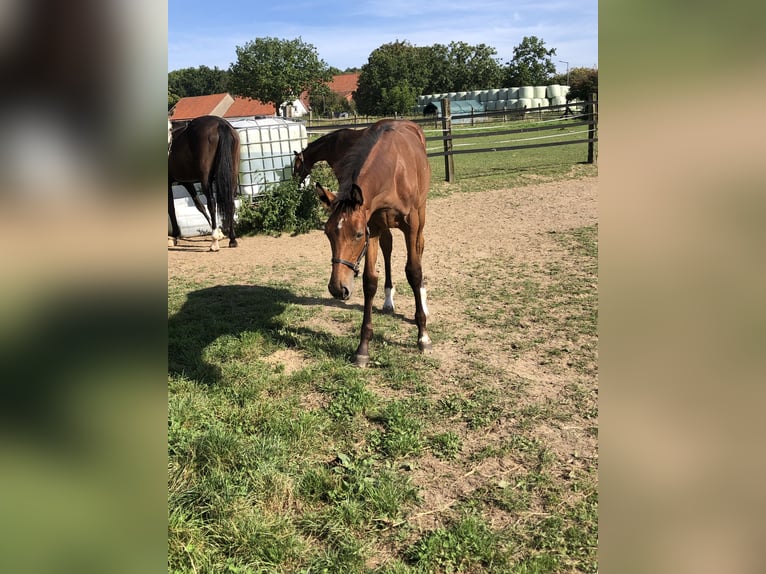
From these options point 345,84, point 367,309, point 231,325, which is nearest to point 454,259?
point 367,309

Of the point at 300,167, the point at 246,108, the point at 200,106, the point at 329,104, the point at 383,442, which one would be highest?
the point at 329,104

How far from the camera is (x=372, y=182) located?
3.59 m

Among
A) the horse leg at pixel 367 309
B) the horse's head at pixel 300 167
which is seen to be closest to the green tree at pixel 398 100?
the horse's head at pixel 300 167

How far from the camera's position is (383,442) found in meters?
2.98

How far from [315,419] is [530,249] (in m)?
4.84

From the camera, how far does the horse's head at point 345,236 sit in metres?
3.27

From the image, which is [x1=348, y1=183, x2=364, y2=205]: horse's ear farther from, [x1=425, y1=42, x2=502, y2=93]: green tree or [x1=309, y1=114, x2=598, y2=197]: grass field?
[x1=425, y1=42, x2=502, y2=93]: green tree

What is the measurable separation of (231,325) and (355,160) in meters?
2.19

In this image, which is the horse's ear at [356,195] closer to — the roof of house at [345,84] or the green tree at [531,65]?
the green tree at [531,65]

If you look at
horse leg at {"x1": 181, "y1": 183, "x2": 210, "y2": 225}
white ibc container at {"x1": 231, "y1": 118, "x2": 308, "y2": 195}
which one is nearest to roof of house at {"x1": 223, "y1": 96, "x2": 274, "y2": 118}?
white ibc container at {"x1": 231, "y1": 118, "x2": 308, "y2": 195}

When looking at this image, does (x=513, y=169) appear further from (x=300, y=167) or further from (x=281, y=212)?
(x=300, y=167)
